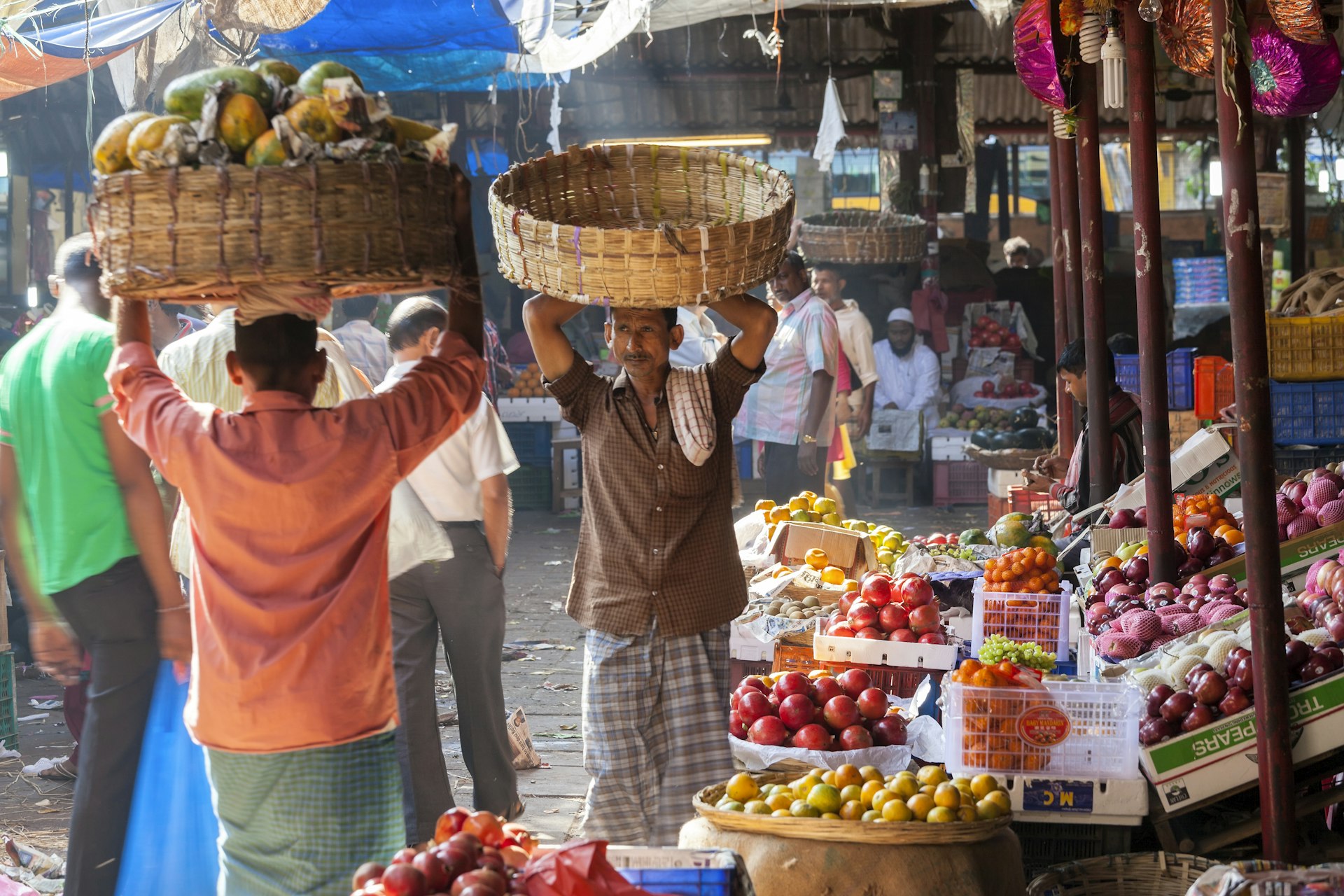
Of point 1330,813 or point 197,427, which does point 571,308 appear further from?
point 1330,813

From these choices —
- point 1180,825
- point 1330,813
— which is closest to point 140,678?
point 1180,825

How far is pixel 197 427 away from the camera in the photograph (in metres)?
2.70

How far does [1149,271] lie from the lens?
504 centimetres

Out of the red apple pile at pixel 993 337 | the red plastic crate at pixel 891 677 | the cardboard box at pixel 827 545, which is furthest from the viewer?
the red apple pile at pixel 993 337

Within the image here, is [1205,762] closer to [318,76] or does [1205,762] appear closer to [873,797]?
[873,797]

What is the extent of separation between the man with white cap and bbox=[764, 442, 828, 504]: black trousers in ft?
14.7

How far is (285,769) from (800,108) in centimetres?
1401

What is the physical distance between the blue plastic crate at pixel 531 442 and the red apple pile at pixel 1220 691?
10075 mm

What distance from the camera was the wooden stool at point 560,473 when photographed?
13.3 meters

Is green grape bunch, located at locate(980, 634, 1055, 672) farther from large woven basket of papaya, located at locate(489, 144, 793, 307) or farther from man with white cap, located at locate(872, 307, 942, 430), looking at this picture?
man with white cap, located at locate(872, 307, 942, 430)

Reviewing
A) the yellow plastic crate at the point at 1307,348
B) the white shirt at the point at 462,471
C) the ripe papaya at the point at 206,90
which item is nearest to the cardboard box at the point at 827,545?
the white shirt at the point at 462,471

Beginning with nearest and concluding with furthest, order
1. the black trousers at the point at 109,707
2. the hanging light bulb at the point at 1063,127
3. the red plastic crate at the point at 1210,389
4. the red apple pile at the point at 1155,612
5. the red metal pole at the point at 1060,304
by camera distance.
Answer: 1. the black trousers at the point at 109,707
2. the red apple pile at the point at 1155,612
3. the hanging light bulb at the point at 1063,127
4. the red metal pole at the point at 1060,304
5. the red plastic crate at the point at 1210,389

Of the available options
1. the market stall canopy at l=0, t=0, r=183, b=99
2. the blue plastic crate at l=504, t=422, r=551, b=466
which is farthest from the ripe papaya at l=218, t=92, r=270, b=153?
the blue plastic crate at l=504, t=422, r=551, b=466

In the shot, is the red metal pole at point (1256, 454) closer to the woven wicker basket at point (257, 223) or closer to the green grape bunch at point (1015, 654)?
the green grape bunch at point (1015, 654)
